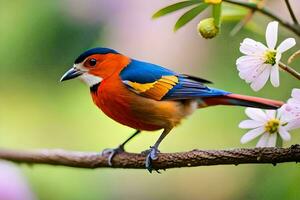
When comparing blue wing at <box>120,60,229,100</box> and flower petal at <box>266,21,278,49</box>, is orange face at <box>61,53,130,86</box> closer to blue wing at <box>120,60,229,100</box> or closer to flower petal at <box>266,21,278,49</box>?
blue wing at <box>120,60,229,100</box>

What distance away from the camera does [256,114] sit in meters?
0.76

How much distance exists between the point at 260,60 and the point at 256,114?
0.39 feet

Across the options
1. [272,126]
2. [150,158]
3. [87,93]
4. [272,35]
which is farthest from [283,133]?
[87,93]

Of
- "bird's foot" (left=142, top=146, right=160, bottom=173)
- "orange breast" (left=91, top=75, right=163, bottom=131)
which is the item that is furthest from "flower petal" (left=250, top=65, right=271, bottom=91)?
A: "orange breast" (left=91, top=75, right=163, bottom=131)

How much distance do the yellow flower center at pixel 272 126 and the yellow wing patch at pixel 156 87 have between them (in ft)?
1.28

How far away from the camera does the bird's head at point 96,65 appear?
1092mm

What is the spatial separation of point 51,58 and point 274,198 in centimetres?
117

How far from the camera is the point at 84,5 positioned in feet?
6.20

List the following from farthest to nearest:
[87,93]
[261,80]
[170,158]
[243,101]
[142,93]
Result: [87,93]
[142,93]
[243,101]
[170,158]
[261,80]

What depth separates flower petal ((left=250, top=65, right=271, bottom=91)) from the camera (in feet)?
2.10

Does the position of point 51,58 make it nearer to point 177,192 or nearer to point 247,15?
point 177,192

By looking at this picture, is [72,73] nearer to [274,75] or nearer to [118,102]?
[118,102]

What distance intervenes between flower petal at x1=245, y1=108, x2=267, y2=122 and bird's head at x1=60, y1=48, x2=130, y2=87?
1.22 ft

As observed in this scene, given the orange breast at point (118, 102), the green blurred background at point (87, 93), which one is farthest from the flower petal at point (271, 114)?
the green blurred background at point (87, 93)
